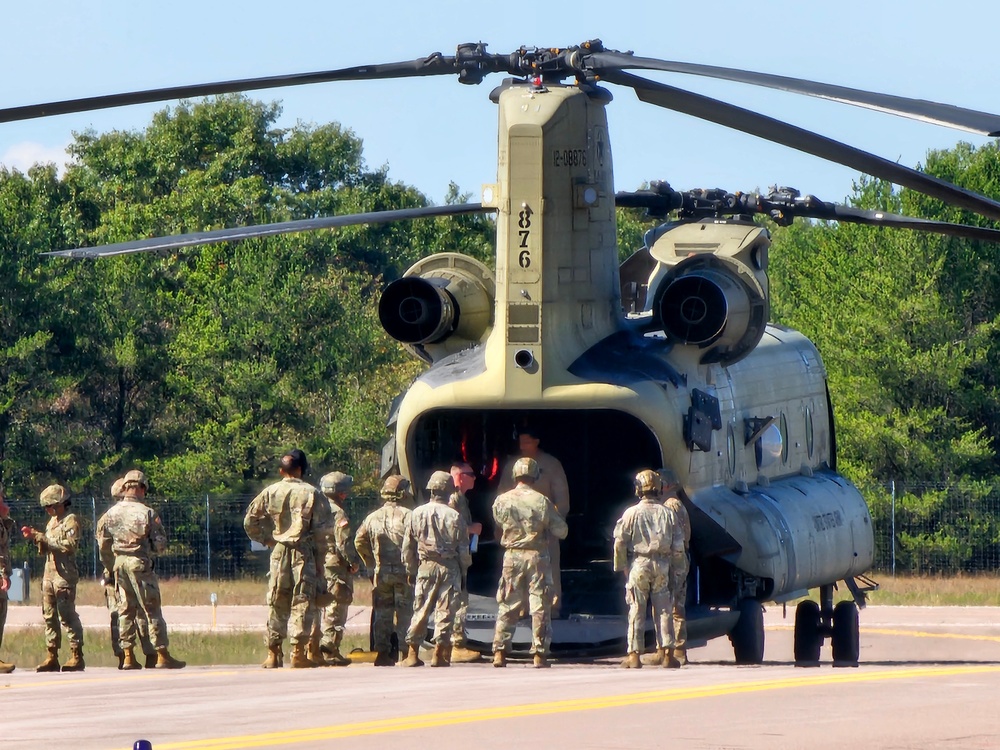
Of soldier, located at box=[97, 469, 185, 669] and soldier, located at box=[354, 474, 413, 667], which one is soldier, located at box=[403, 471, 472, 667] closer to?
soldier, located at box=[354, 474, 413, 667]

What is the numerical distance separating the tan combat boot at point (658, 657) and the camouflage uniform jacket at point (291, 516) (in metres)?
3.12

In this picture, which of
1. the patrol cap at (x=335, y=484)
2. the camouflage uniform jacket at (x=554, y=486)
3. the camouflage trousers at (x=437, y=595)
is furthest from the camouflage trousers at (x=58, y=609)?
the camouflage uniform jacket at (x=554, y=486)

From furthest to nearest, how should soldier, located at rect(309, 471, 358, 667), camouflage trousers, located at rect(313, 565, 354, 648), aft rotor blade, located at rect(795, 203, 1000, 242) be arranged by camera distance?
camouflage trousers, located at rect(313, 565, 354, 648)
soldier, located at rect(309, 471, 358, 667)
aft rotor blade, located at rect(795, 203, 1000, 242)

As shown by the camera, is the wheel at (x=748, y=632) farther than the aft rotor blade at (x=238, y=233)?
Yes

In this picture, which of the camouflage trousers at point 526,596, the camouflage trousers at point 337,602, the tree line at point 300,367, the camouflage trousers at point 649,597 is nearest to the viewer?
the camouflage trousers at point 649,597

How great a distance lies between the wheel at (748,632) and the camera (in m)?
18.0

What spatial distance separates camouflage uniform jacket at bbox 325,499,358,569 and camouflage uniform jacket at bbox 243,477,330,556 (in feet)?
0.45

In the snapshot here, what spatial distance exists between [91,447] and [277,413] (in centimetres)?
512

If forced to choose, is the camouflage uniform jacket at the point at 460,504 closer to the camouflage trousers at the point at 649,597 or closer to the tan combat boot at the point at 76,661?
the camouflage trousers at the point at 649,597

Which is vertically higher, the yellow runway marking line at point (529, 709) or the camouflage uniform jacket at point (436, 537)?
the camouflage uniform jacket at point (436, 537)

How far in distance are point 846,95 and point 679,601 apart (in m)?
5.43

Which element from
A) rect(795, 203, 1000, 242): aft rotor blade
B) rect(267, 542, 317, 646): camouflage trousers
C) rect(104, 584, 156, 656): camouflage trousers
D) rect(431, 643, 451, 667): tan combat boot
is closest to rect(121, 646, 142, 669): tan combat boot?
rect(104, 584, 156, 656): camouflage trousers

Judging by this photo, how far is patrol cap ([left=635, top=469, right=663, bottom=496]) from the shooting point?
16.1 m

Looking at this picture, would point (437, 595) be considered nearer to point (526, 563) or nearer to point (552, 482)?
point (526, 563)
